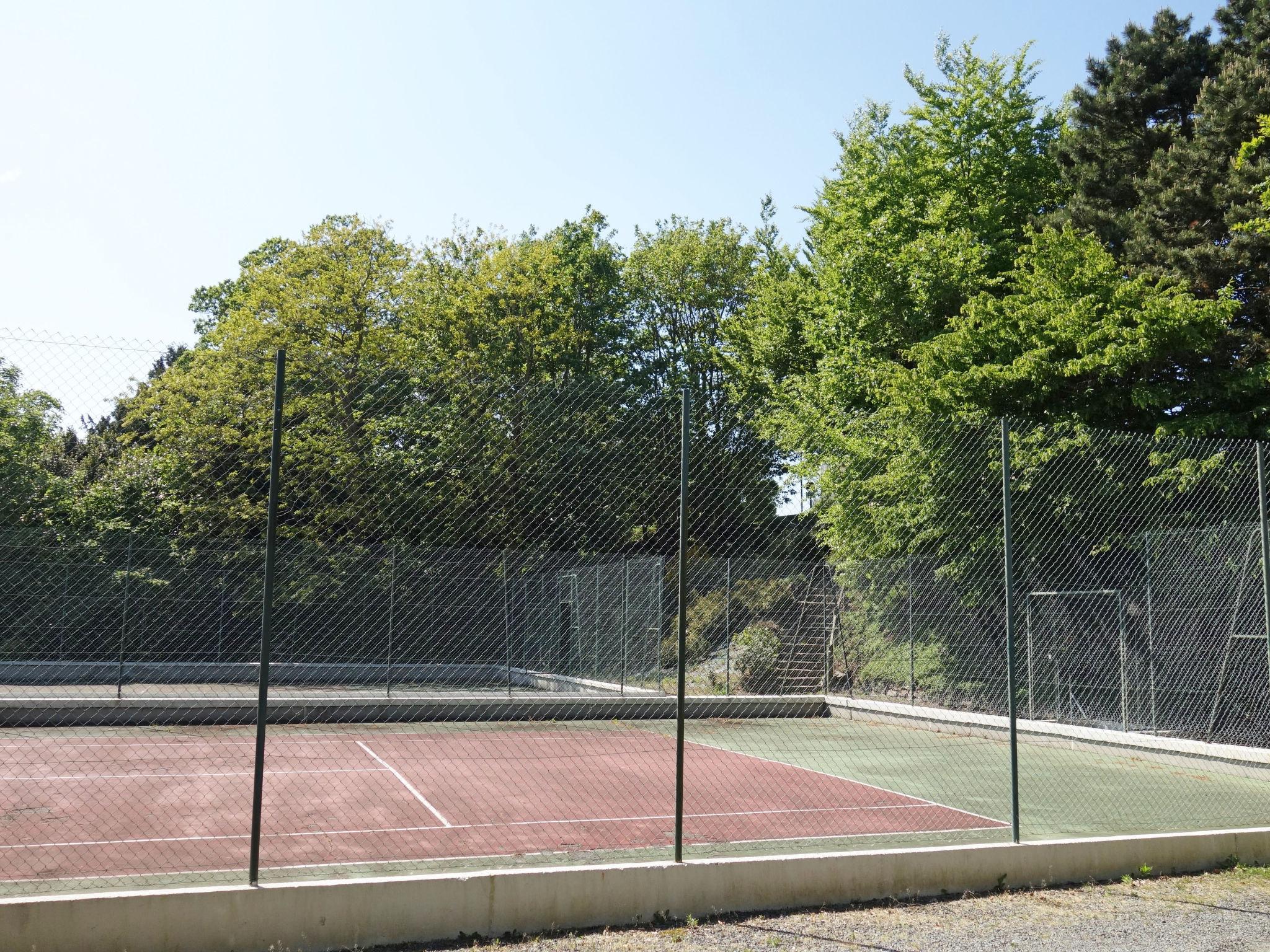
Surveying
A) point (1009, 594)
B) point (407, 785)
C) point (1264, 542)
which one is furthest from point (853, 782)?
point (1009, 594)

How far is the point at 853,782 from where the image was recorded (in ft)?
37.2

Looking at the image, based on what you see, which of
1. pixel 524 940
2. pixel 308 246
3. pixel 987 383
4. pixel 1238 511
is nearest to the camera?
pixel 524 940

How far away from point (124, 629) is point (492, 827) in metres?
10.4

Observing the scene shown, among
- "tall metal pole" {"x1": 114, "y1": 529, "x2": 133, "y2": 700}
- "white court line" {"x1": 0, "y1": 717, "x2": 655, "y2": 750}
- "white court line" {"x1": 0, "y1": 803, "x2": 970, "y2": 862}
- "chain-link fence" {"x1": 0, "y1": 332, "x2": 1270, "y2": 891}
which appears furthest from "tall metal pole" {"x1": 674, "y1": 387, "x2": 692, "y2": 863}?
"tall metal pole" {"x1": 114, "y1": 529, "x2": 133, "y2": 700}

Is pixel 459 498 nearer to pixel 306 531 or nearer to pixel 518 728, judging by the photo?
pixel 306 531

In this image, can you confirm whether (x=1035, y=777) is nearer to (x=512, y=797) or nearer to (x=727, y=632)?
(x=512, y=797)

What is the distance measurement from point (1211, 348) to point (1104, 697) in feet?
19.2

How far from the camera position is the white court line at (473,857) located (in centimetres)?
614

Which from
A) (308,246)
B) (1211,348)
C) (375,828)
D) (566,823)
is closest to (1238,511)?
(1211,348)

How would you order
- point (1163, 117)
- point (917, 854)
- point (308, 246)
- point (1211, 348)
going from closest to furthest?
point (917, 854), point (1211, 348), point (1163, 117), point (308, 246)

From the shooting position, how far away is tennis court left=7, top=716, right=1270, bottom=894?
7453 mm

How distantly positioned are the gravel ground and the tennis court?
1.01m

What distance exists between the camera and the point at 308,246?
98.2 ft

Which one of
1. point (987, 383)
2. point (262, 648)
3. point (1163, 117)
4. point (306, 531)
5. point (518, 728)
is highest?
point (1163, 117)
